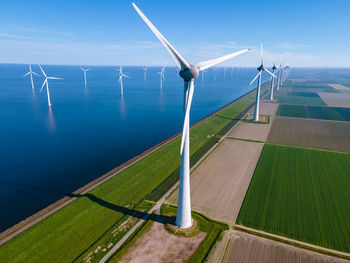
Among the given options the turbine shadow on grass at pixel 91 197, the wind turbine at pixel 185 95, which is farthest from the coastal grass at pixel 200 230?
the wind turbine at pixel 185 95

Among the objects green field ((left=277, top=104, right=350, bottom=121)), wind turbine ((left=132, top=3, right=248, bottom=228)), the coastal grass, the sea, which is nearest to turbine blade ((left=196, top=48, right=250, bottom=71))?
wind turbine ((left=132, top=3, right=248, bottom=228))

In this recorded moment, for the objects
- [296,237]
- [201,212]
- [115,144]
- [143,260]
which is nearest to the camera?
[143,260]

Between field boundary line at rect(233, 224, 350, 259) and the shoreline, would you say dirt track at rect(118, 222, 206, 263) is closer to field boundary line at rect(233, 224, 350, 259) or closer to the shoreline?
field boundary line at rect(233, 224, 350, 259)

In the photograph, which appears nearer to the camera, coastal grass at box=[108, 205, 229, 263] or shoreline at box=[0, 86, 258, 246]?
coastal grass at box=[108, 205, 229, 263]

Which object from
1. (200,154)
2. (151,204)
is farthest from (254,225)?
(200,154)

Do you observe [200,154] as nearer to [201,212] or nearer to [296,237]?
[201,212]
